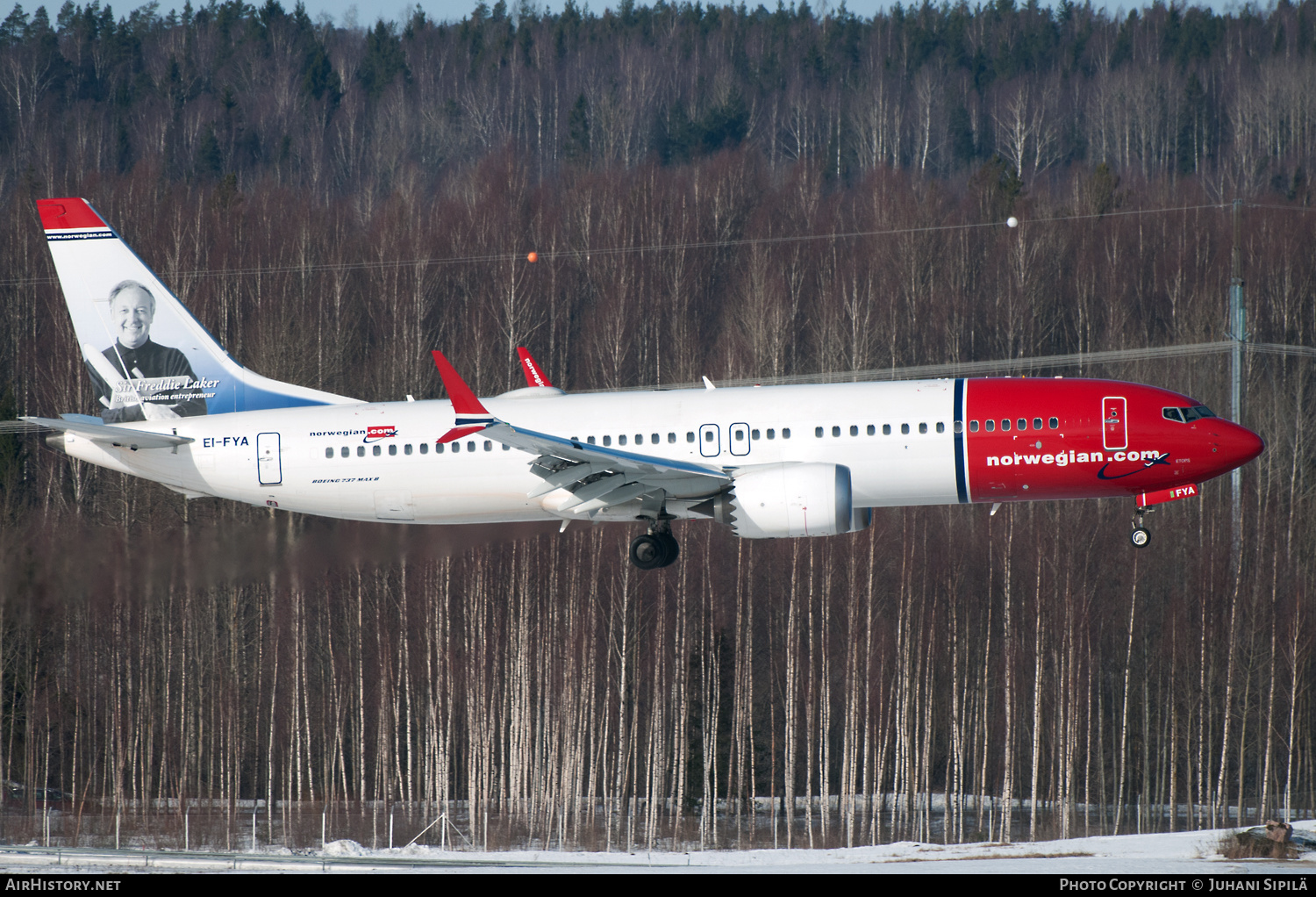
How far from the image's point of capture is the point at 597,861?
132 feet

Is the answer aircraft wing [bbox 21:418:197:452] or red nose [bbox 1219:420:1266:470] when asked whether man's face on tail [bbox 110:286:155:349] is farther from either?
red nose [bbox 1219:420:1266:470]

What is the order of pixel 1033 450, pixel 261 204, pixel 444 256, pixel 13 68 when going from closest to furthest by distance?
pixel 1033 450 → pixel 444 256 → pixel 261 204 → pixel 13 68

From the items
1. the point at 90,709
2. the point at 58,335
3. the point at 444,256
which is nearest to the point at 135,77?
the point at 444,256

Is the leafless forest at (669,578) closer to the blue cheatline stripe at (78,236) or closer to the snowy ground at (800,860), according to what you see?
the snowy ground at (800,860)

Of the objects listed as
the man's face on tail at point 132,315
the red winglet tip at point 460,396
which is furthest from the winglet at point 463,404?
the man's face on tail at point 132,315

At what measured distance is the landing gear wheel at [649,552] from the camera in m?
32.9

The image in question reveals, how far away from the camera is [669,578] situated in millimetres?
61156

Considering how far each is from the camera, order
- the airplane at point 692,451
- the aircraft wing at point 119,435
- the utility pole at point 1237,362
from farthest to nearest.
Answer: the utility pole at point 1237,362 → the aircraft wing at point 119,435 → the airplane at point 692,451

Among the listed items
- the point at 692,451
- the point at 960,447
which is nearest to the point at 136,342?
the point at 692,451

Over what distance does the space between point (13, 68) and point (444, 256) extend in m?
66.6

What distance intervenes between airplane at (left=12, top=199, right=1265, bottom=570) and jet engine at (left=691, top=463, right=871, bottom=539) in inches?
1.5

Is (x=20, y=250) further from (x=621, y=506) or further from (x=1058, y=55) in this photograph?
(x=1058, y=55)

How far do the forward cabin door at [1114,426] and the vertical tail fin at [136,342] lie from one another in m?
16.5

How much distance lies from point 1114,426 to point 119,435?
2090 cm
